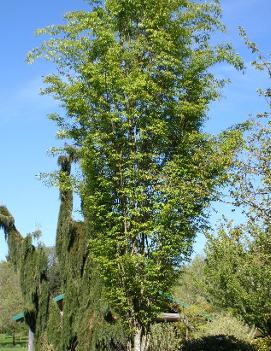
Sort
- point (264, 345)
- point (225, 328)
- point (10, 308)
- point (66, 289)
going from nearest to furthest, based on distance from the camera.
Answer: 1. point (66, 289)
2. point (264, 345)
3. point (225, 328)
4. point (10, 308)

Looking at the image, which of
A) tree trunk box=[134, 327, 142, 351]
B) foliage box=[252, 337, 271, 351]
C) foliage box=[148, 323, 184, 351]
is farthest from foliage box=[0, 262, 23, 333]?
tree trunk box=[134, 327, 142, 351]

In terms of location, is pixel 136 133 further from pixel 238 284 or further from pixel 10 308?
pixel 10 308

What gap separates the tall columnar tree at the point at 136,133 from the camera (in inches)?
579

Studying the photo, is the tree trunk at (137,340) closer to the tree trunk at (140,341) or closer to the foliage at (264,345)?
the tree trunk at (140,341)

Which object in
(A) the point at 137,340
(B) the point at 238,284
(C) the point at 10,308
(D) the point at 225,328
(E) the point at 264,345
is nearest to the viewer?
(A) the point at 137,340

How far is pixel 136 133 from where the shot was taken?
1559 centimetres

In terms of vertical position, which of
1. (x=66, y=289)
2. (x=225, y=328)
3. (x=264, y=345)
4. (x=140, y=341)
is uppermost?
(x=66, y=289)

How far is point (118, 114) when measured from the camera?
49.9ft

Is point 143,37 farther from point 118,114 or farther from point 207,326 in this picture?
point 207,326

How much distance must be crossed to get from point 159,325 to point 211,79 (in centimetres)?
1005

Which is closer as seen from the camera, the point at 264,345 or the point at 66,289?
the point at 66,289

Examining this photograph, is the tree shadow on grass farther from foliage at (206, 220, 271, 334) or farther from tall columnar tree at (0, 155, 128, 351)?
tall columnar tree at (0, 155, 128, 351)

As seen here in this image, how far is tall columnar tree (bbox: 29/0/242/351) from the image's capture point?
579 inches

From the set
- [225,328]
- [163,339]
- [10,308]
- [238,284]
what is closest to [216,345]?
[163,339]
